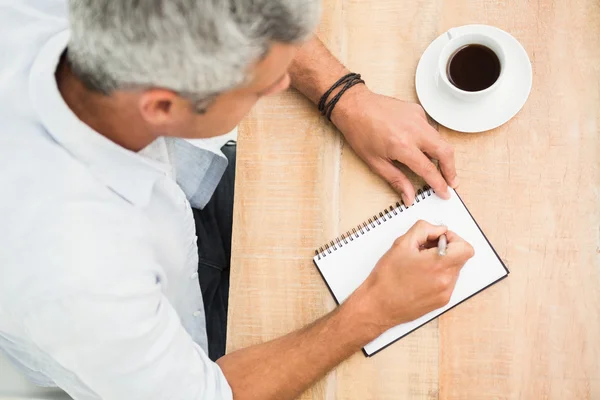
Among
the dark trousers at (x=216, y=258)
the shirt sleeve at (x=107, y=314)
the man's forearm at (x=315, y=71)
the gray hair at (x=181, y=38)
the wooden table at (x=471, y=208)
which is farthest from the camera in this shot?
the dark trousers at (x=216, y=258)

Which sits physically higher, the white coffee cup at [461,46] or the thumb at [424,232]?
the white coffee cup at [461,46]

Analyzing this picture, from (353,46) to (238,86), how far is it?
0.36 meters

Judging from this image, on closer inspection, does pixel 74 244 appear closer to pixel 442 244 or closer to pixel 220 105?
pixel 220 105

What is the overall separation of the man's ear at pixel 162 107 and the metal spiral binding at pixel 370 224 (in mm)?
301

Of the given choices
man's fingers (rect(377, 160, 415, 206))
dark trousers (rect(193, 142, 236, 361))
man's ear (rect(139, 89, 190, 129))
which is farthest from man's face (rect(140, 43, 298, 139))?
dark trousers (rect(193, 142, 236, 361))

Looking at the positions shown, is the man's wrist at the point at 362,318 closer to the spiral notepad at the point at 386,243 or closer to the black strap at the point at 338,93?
the spiral notepad at the point at 386,243

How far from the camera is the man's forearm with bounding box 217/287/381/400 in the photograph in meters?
0.76

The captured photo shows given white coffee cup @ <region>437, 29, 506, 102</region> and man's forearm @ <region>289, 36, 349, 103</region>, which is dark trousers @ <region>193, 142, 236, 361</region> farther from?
white coffee cup @ <region>437, 29, 506, 102</region>

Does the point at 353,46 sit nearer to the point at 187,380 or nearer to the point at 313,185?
the point at 313,185

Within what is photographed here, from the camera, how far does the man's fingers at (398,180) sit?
2.61 ft

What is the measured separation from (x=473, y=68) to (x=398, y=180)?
0.60 ft

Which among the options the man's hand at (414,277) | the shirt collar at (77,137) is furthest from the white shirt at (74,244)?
the man's hand at (414,277)

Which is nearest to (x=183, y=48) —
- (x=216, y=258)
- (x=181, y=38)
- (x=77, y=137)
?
(x=181, y=38)

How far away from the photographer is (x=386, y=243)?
2.64 feet
